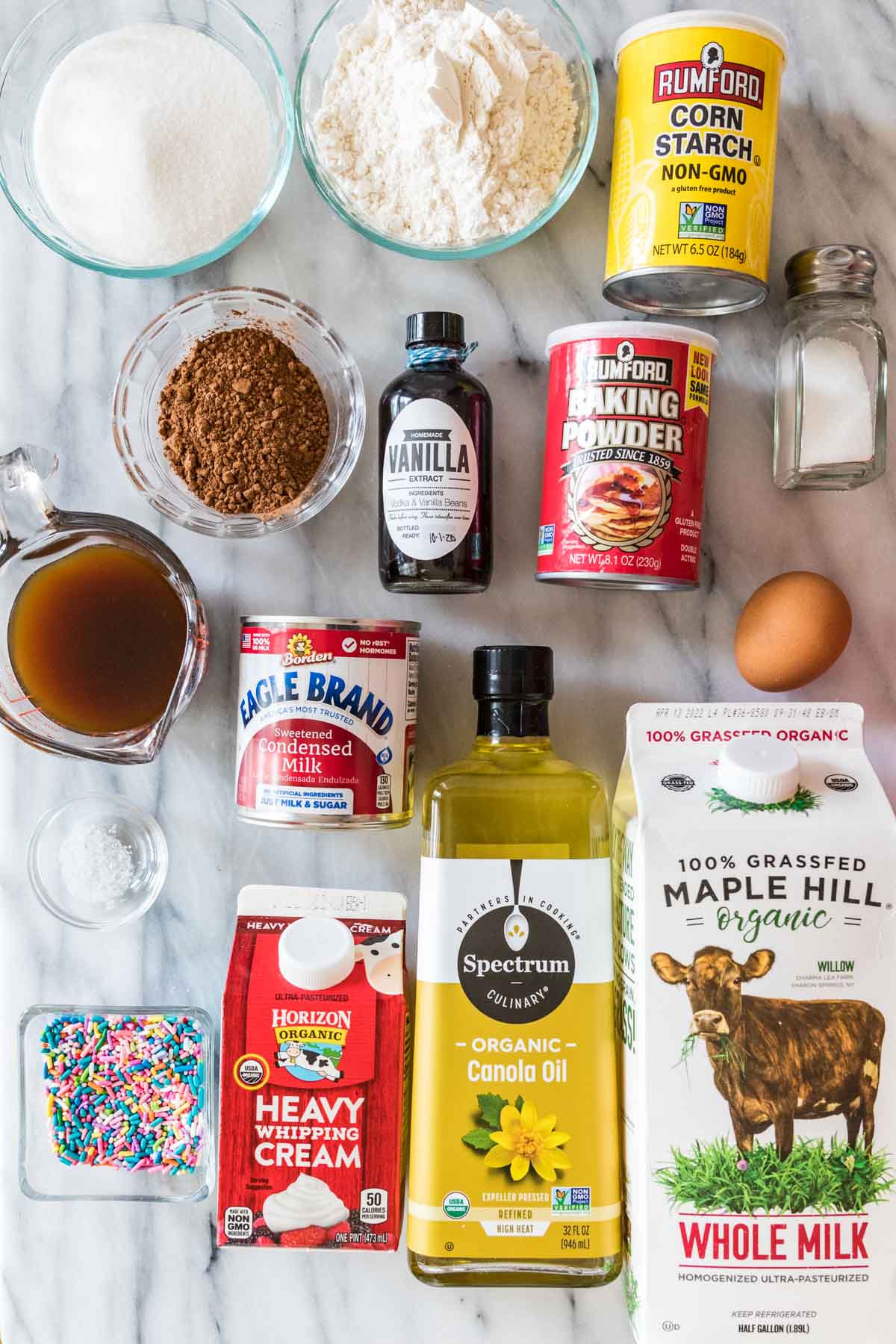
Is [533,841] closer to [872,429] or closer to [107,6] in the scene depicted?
[872,429]

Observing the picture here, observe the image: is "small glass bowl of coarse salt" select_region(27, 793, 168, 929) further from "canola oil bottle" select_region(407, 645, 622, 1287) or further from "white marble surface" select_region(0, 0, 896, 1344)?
"canola oil bottle" select_region(407, 645, 622, 1287)

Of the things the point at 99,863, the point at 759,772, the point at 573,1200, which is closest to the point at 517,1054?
the point at 573,1200

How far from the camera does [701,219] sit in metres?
0.89

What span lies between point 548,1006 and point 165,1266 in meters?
0.49

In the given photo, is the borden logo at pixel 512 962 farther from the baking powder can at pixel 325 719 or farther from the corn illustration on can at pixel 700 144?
the corn illustration on can at pixel 700 144

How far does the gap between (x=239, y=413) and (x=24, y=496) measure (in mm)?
204

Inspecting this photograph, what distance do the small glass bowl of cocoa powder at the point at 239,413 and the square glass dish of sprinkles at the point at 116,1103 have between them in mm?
490

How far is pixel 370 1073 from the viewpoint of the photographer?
2.96 ft

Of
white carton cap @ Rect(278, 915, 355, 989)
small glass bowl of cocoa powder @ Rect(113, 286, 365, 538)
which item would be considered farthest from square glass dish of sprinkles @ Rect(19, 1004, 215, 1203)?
small glass bowl of cocoa powder @ Rect(113, 286, 365, 538)

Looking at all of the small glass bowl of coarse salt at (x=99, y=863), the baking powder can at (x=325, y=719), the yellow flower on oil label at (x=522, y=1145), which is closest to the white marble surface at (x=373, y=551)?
the small glass bowl of coarse salt at (x=99, y=863)

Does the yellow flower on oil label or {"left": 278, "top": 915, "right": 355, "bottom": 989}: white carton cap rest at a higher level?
{"left": 278, "top": 915, "right": 355, "bottom": 989}: white carton cap

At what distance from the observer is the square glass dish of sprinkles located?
0.98 m

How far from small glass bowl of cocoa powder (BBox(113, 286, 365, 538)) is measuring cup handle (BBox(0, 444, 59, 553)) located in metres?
0.08

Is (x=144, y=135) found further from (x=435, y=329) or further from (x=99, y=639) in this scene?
(x=99, y=639)
